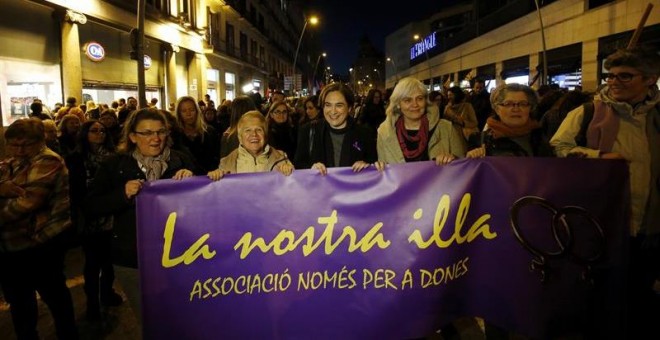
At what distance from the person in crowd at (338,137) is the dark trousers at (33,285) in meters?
2.01

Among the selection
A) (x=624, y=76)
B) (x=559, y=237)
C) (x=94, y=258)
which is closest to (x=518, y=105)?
(x=624, y=76)

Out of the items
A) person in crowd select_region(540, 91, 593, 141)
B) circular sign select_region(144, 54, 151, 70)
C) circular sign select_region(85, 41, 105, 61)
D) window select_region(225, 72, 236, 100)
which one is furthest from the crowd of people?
window select_region(225, 72, 236, 100)

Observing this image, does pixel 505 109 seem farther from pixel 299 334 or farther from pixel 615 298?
pixel 299 334

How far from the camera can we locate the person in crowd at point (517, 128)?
3.29m

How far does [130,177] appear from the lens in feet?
10.5

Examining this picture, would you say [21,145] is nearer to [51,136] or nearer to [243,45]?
[51,136]

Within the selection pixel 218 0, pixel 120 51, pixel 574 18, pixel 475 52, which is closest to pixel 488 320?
pixel 120 51

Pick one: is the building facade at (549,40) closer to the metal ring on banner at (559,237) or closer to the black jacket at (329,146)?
the metal ring on banner at (559,237)

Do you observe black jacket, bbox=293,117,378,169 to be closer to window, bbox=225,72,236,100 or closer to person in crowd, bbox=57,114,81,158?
person in crowd, bbox=57,114,81,158

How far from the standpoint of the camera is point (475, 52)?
3722 centimetres

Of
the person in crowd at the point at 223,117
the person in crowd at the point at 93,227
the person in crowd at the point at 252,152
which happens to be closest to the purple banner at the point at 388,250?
the person in crowd at the point at 252,152

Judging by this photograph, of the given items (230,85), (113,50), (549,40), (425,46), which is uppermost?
(425,46)

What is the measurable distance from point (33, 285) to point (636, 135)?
163 inches

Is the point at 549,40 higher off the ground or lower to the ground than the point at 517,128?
higher
